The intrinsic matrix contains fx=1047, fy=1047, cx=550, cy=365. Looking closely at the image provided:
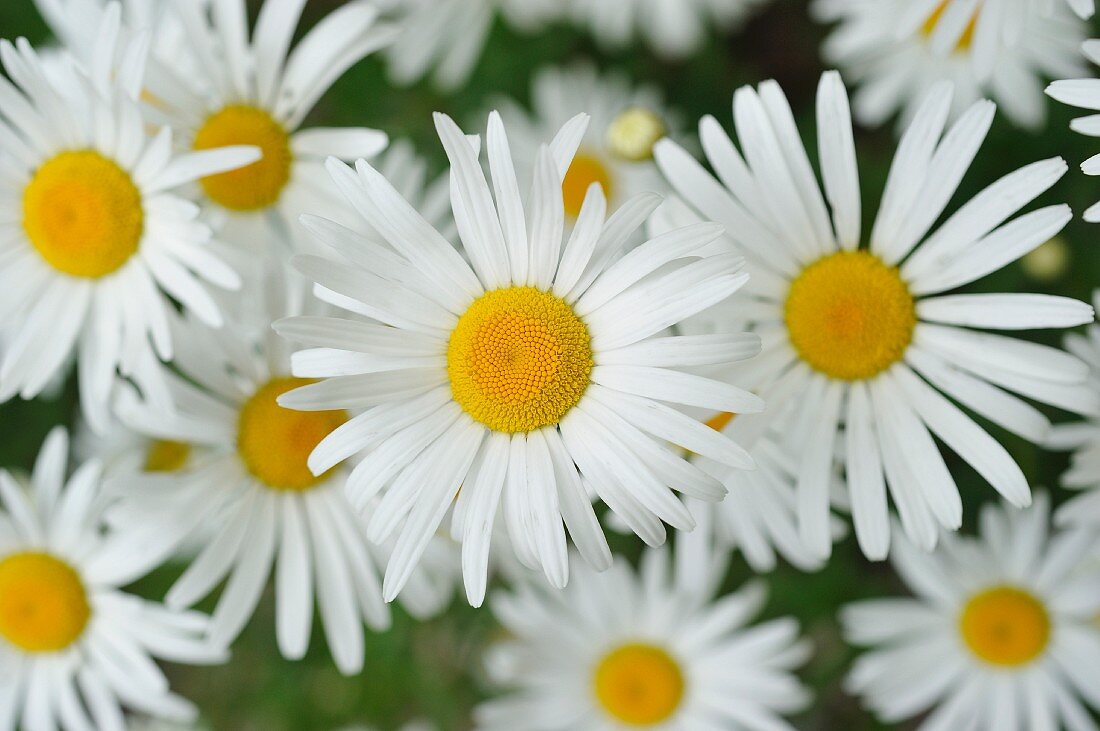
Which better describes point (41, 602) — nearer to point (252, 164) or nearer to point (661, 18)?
point (252, 164)

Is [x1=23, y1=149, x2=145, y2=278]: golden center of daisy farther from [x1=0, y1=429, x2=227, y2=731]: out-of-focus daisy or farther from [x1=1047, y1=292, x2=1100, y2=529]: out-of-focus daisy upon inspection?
[x1=1047, y1=292, x2=1100, y2=529]: out-of-focus daisy

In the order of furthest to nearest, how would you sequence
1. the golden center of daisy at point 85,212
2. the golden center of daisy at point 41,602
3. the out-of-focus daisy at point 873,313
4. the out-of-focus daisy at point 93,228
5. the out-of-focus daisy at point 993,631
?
the out-of-focus daisy at point 993,631 < the golden center of daisy at point 41,602 < the golden center of daisy at point 85,212 < the out-of-focus daisy at point 93,228 < the out-of-focus daisy at point 873,313

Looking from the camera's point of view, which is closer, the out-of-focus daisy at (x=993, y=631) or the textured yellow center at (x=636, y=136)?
the textured yellow center at (x=636, y=136)

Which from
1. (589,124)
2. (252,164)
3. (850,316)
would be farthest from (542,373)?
(589,124)

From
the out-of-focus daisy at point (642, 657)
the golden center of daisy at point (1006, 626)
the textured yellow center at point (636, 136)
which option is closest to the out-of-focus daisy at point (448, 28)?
the textured yellow center at point (636, 136)

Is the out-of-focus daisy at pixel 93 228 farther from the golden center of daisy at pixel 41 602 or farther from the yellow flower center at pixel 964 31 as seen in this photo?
the yellow flower center at pixel 964 31

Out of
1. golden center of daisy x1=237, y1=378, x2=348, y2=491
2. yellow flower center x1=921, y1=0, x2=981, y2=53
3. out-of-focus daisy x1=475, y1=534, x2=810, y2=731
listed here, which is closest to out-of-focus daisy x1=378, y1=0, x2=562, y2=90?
yellow flower center x1=921, y1=0, x2=981, y2=53
